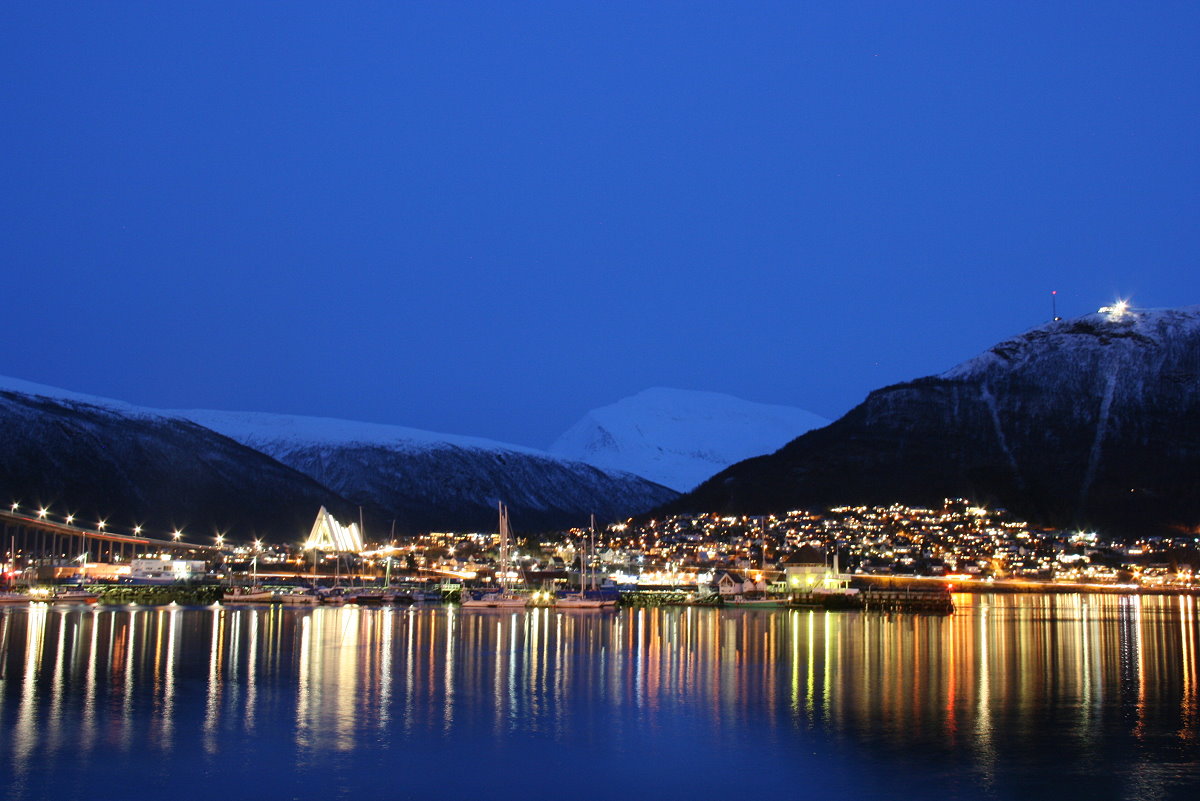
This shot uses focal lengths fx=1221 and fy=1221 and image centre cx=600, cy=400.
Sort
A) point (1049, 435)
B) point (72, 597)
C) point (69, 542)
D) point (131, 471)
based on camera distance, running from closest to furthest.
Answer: point (72, 597), point (69, 542), point (1049, 435), point (131, 471)

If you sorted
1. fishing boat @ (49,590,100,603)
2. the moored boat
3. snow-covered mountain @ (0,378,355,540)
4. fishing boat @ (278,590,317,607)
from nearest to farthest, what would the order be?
fishing boat @ (49,590,100,603)
fishing boat @ (278,590,317,607)
the moored boat
snow-covered mountain @ (0,378,355,540)

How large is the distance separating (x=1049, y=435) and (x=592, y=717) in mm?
135650

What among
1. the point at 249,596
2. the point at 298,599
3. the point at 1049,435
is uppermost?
the point at 1049,435

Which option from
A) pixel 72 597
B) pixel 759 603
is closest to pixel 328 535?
pixel 72 597

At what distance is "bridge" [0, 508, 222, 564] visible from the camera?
453 ft

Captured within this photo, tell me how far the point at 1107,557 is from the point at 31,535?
12925cm

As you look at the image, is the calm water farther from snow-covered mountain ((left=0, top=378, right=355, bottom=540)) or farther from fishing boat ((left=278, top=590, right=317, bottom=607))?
snow-covered mountain ((left=0, top=378, right=355, bottom=540))

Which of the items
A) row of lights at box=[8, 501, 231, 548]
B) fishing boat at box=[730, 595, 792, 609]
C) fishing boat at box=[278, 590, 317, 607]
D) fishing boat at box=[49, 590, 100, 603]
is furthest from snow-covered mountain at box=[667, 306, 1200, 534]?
fishing boat at box=[49, 590, 100, 603]

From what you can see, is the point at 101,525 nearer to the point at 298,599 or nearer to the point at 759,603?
→ the point at 298,599

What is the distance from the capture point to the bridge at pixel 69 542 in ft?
453

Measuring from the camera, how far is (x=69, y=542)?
150750 mm

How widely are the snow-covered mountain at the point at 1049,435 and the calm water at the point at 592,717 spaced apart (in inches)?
3794

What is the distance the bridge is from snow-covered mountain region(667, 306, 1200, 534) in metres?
77.8

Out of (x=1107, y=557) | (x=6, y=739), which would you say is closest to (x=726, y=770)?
(x=6, y=739)
